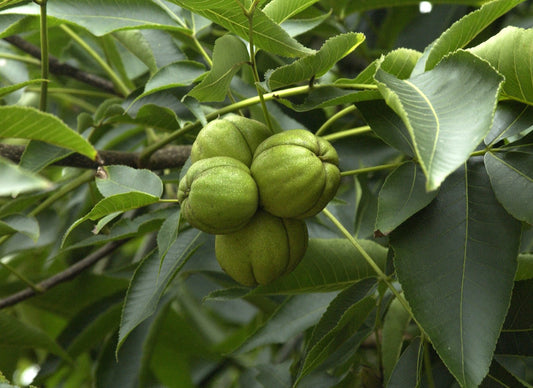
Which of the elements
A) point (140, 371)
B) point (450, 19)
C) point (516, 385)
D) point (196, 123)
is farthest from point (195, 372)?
point (450, 19)

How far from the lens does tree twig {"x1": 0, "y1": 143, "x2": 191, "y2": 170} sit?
1479 mm

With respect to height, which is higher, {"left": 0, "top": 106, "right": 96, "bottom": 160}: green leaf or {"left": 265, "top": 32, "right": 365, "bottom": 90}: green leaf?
{"left": 0, "top": 106, "right": 96, "bottom": 160}: green leaf

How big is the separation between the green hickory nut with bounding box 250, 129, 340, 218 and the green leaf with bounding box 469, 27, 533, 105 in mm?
308

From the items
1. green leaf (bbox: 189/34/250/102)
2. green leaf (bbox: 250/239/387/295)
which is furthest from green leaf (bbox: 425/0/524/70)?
green leaf (bbox: 250/239/387/295)

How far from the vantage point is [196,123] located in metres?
1.35

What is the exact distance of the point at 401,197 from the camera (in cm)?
109

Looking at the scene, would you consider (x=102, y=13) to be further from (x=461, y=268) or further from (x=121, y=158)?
(x=461, y=268)

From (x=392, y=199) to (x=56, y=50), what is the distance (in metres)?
1.41

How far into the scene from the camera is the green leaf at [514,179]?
104cm

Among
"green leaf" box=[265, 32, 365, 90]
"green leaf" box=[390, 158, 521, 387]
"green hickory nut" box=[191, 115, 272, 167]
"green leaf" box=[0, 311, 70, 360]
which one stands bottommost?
"green leaf" box=[0, 311, 70, 360]

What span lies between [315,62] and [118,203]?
1.33 feet

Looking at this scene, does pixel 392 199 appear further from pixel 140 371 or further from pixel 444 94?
pixel 140 371

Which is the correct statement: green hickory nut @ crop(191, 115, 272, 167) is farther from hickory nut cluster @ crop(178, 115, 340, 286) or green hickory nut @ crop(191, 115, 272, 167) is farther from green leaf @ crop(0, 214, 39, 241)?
green leaf @ crop(0, 214, 39, 241)

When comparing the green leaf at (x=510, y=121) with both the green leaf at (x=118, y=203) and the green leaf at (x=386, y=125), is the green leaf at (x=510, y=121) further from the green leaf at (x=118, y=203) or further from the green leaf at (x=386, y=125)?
the green leaf at (x=118, y=203)
